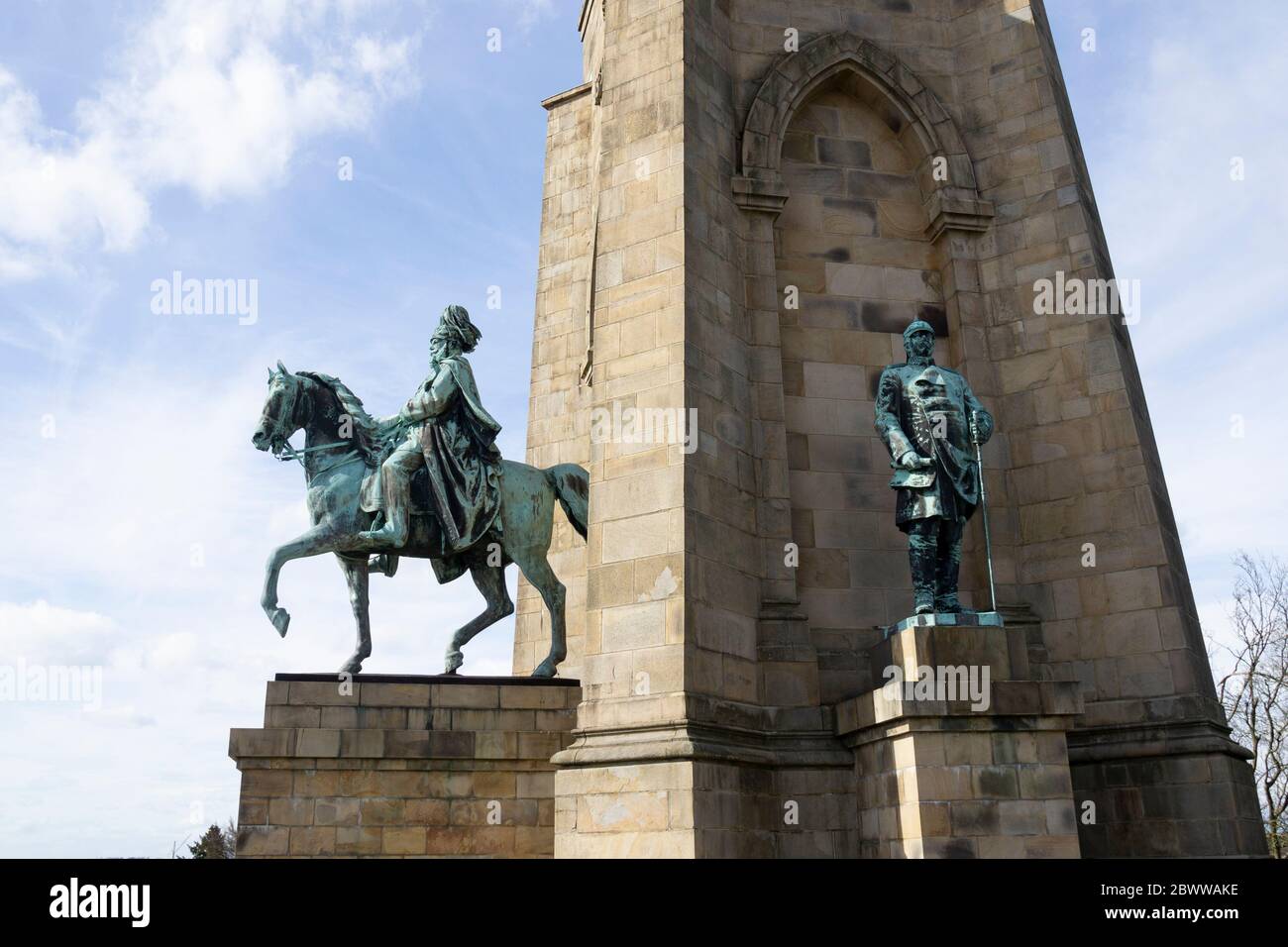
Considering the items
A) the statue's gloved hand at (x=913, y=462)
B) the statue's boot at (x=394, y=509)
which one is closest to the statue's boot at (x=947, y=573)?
the statue's gloved hand at (x=913, y=462)

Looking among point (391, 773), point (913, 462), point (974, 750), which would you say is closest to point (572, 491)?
point (391, 773)

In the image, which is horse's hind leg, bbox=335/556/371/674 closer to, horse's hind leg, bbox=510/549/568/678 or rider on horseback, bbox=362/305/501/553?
rider on horseback, bbox=362/305/501/553

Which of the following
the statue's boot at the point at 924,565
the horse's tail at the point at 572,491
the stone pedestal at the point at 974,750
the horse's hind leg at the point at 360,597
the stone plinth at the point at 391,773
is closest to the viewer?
the stone pedestal at the point at 974,750

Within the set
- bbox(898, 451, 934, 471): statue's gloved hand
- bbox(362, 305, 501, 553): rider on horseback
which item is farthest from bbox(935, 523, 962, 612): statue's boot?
bbox(362, 305, 501, 553): rider on horseback

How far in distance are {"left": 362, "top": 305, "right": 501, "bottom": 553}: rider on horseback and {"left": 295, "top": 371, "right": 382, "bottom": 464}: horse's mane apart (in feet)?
1.03

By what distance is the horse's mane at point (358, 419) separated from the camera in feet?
43.4

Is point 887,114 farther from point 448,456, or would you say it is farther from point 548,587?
point 548,587

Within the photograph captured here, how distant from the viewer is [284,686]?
38.6 ft

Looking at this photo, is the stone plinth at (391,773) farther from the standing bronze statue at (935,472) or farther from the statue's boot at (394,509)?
the standing bronze statue at (935,472)

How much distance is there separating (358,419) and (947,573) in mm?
7260

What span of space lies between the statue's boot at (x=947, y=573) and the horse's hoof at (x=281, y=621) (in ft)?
23.3

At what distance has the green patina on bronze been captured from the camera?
501 inches
